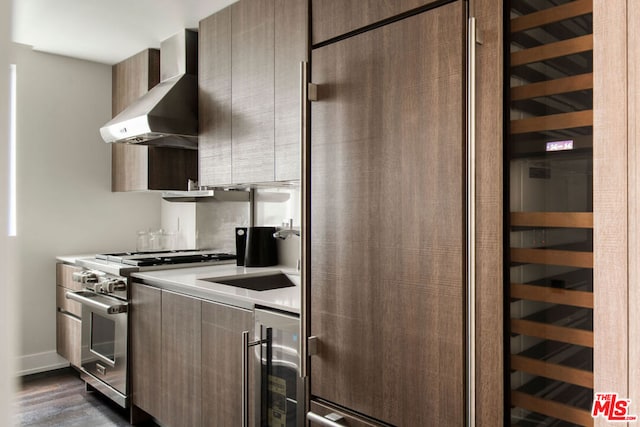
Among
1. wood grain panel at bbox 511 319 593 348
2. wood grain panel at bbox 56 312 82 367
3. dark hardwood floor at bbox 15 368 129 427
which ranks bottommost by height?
dark hardwood floor at bbox 15 368 129 427

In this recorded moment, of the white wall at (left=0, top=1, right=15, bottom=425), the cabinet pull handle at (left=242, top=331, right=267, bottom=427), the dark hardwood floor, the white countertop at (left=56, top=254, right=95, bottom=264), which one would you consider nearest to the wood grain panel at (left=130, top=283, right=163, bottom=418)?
the dark hardwood floor

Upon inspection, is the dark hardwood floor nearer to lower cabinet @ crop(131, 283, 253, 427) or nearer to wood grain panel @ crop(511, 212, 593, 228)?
lower cabinet @ crop(131, 283, 253, 427)

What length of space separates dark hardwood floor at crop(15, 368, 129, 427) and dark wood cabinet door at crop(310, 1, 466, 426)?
79.3 inches

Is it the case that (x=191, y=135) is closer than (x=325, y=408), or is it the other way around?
(x=325, y=408)

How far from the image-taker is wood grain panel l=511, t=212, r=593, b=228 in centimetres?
101

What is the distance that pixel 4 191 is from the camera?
8.8 inches

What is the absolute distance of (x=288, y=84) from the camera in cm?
238

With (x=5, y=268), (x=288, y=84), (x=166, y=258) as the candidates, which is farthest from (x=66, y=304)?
(x=5, y=268)

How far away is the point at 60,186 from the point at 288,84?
2.39 m

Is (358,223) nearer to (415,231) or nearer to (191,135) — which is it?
(415,231)
